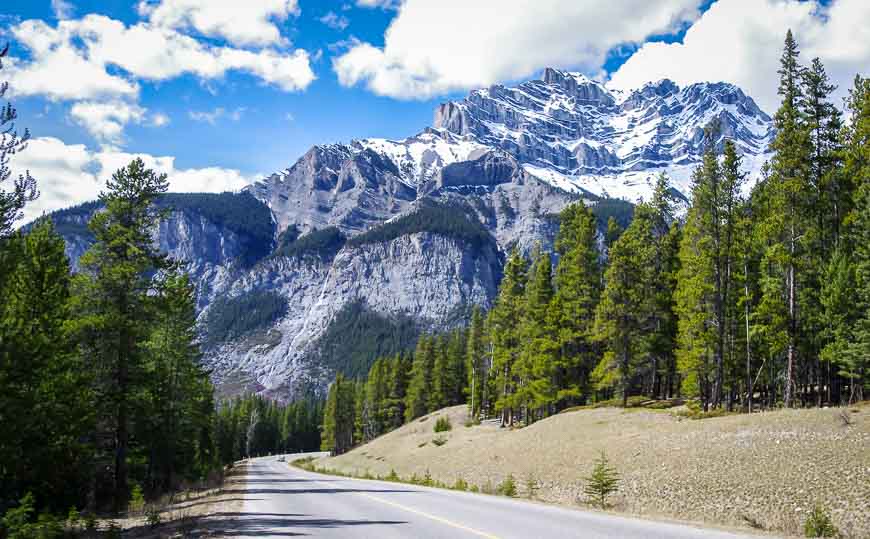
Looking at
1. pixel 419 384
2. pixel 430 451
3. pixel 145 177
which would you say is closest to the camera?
pixel 145 177

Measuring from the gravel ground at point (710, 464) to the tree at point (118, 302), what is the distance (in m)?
16.6

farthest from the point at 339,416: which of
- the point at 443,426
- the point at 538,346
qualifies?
the point at 538,346

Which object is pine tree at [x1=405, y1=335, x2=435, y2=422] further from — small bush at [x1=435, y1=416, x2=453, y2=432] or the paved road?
the paved road

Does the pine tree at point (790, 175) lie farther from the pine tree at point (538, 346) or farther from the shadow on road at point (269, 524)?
the shadow on road at point (269, 524)

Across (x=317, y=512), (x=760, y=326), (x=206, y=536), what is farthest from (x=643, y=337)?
(x=206, y=536)

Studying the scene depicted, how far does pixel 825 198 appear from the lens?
30406 millimetres

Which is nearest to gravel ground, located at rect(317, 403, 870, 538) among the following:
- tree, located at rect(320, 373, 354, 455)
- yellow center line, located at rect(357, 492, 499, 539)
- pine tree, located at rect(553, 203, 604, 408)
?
yellow center line, located at rect(357, 492, 499, 539)

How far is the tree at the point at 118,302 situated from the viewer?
2356 cm

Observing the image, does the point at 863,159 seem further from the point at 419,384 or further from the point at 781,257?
the point at 419,384

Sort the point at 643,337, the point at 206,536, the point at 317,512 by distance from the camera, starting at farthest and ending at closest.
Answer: the point at 643,337 < the point at 317,512 < the point at 206,536

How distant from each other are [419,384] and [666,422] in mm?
53494

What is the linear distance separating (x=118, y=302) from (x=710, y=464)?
23.0 m

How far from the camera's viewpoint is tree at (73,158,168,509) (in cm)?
2356

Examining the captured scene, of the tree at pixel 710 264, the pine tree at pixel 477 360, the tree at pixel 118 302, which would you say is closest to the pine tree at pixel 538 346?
the tree at pixel 710 264
